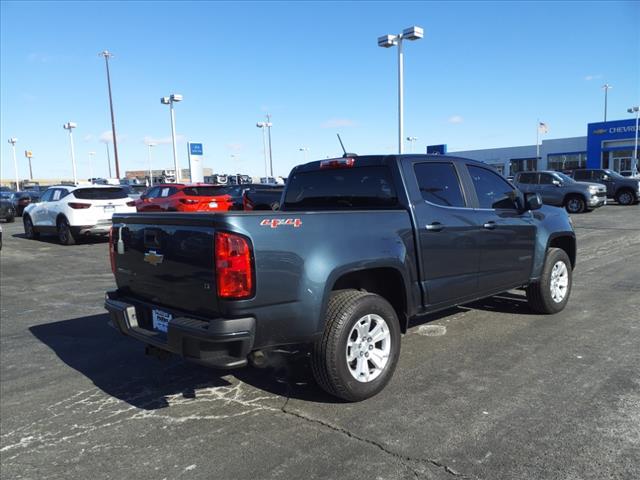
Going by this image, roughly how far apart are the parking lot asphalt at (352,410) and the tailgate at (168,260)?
862 mm

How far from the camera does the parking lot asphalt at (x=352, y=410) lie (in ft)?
9.68

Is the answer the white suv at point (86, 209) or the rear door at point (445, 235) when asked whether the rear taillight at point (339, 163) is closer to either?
the rear door at point (445, 235)

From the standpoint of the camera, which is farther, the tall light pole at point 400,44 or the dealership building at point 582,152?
the dealership building at point 582,152

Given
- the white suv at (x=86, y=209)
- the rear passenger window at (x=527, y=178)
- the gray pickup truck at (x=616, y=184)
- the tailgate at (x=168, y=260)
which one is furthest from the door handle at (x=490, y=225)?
the gray pickup truck at (x=616, y=184)

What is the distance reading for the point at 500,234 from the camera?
512cm

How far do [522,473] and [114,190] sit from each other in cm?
1359

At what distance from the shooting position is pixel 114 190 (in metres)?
14.2

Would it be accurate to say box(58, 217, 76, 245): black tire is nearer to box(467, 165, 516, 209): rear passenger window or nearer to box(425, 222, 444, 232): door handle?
box(467, 165, 516, 209): rear passenger window

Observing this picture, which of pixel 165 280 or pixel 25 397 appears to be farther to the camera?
pixel 25 397

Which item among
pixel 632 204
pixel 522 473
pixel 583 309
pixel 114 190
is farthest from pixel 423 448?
pixel 632 204

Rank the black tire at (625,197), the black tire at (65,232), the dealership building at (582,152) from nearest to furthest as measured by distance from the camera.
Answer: the black tire at (65,232)
the black tire at (625,197)
the dealership building at (582,152)

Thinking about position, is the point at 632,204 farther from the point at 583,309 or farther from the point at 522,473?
the point at 522,473

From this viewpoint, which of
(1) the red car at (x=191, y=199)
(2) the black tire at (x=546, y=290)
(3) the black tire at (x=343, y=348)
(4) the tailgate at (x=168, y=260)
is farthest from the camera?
(1) the red car at (x=191, y=199)

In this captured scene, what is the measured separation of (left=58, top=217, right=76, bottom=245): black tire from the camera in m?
14.1
